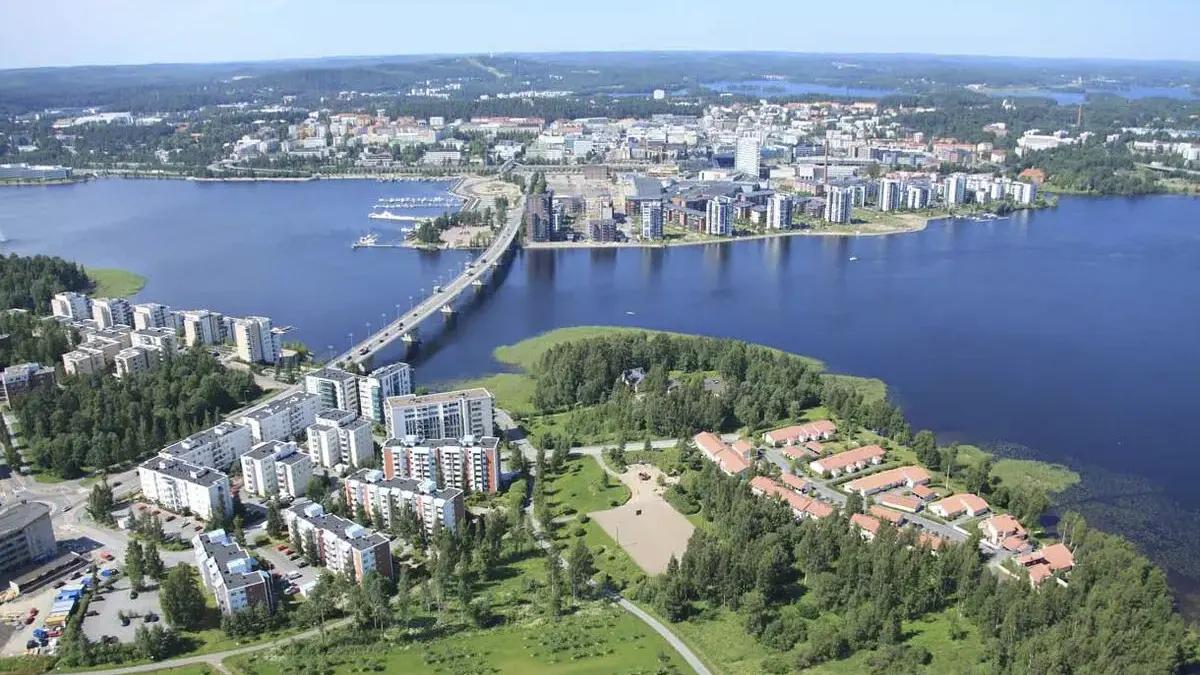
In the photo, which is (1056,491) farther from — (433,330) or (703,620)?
(433,330)

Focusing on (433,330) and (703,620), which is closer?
(703,620)

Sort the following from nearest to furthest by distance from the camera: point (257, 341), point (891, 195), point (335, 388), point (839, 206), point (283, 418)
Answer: point (283, 418) → point (335, 388) → point (257, 341) → point (839, 206) → point (891, 195)

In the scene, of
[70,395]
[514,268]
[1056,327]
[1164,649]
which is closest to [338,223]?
[514,268]

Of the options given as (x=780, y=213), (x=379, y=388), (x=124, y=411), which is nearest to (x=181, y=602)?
(x=379, y=388)

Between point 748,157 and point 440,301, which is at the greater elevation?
point 748,157

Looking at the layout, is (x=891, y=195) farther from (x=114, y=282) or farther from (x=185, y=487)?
(x=185, y=487)

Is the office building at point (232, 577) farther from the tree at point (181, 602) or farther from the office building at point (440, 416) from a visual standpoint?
the office building at point (440, 416)
